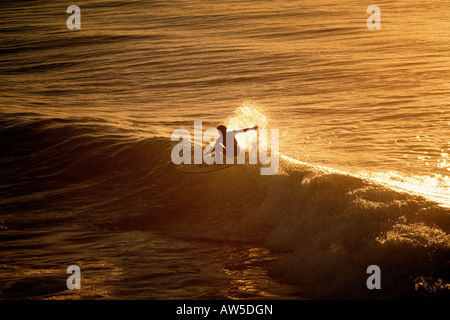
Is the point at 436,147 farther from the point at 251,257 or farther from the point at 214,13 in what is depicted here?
the point at 214,13

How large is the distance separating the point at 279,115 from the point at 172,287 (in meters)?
10.6

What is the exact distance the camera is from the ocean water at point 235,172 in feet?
26.5

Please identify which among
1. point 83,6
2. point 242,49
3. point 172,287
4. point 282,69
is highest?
point 83,6

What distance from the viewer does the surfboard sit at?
13008 millimetres

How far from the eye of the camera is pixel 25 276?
8.23 m

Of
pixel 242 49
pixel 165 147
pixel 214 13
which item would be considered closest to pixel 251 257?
pixel 165 147

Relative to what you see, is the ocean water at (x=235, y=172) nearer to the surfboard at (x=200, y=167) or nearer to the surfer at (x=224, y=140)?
the surfboard at (x=200, y=167)

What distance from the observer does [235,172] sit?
12812 mm

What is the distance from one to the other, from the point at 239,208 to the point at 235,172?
155 cm

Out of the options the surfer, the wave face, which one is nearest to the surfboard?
the wave face

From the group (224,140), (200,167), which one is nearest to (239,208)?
(224,140)

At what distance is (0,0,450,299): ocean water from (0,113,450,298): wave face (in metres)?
0.04

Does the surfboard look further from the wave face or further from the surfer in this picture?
the surfer

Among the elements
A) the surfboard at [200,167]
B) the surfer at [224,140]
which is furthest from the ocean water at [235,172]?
the surfer at [224,140]
